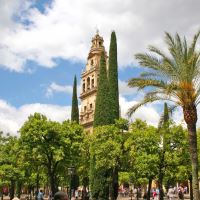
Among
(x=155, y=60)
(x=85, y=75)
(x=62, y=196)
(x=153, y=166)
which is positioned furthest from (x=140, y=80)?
(x=85, y=75)

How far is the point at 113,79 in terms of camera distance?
41.8 meters

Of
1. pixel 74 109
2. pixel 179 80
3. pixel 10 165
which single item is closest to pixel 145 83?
pixel 179 80

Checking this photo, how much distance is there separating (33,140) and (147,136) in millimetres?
9362

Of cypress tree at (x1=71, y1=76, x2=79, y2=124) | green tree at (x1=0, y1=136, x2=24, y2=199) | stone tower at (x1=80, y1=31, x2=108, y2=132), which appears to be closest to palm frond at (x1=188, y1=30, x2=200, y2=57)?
green tree at (x1=0, y1=136, x2=24, y2=199)

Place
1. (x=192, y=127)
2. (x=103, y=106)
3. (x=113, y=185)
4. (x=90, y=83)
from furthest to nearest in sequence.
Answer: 1. (x=90, y=83)
2. (x=103, y=106)
3. (x=113, y=185)
4. (x=192, y=127)

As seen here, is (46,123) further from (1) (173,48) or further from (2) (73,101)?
(2) (73,101)

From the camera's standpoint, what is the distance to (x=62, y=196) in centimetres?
533

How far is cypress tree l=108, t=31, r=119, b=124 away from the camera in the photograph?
38281mm

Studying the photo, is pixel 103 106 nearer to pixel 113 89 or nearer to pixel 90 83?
pixel 113 89

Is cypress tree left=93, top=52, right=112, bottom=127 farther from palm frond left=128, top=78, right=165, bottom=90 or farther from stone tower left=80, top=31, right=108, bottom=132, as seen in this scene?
stone tower left=80, top=31, right=108, bottom=132

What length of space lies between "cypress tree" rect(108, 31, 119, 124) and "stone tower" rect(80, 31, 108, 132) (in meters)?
22.1

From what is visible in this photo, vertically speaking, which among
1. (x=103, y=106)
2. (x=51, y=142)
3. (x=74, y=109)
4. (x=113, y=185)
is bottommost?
(x=113, y=185)

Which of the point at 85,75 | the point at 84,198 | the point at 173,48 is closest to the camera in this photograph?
the point at 173,48

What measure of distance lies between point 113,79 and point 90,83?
89.7 ft
